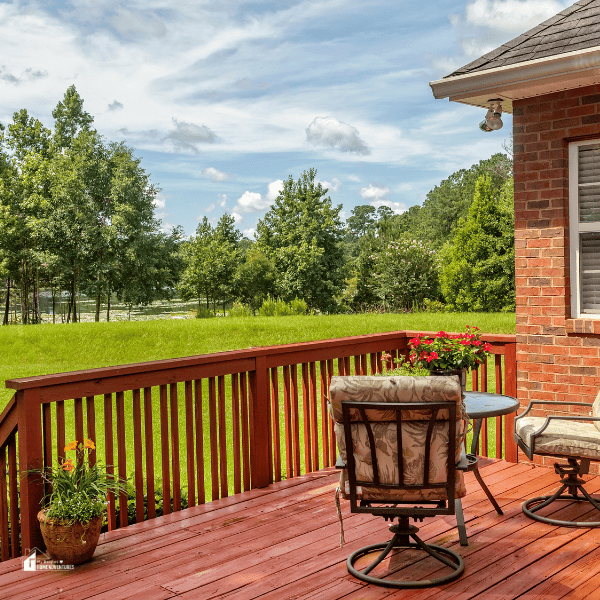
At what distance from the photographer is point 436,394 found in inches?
108

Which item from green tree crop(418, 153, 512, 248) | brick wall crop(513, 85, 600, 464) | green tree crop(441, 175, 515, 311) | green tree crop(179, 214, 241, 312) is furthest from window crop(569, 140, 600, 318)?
green tree crop(418, 153, 512, 248)

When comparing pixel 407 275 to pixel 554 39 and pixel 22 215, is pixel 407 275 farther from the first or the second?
pixel 554 39

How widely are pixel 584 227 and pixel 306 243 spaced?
86.2 ft

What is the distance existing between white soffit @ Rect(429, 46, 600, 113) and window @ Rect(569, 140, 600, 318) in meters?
0.50

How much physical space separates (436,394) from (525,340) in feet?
8.25

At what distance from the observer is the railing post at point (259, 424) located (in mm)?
4402

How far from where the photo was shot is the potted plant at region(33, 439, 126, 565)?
123 inches

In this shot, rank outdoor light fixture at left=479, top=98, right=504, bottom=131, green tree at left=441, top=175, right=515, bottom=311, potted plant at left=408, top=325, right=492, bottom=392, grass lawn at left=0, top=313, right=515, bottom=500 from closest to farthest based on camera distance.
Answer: potted plant at left=408, top=325, right=492, bottom=392
outdoor light fixture at left=479, top=98, right=504, bottom=131
grass lawn at left=0, top=313, right=515, bottom=500
green tree at left=441, top=175, right=515, bottom=311

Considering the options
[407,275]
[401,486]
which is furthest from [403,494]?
[407,275]

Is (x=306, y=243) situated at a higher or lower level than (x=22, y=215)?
lower

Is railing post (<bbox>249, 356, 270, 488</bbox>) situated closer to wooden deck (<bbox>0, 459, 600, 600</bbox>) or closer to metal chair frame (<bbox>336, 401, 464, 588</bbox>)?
wooden deck (<bbox>0, 459, 600, 600</bbox>)

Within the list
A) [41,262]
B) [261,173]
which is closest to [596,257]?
[41,262]

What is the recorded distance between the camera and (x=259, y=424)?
442cm

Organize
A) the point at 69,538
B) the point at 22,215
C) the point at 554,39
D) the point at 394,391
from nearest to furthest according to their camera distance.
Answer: the point at 394,391, the point at 69,538, the point at 554,39, the point at 22,215
